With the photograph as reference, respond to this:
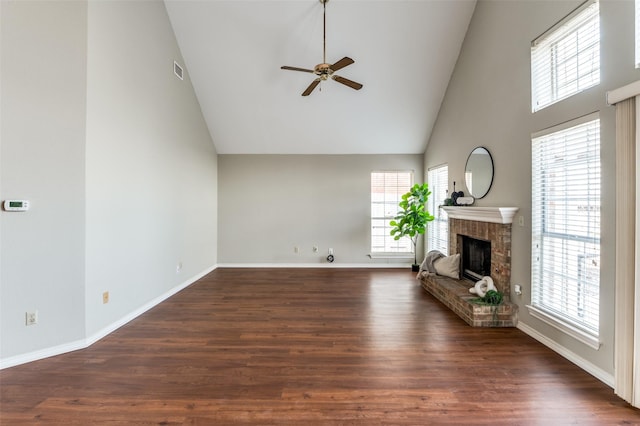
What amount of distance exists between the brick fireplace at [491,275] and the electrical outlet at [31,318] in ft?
14.1

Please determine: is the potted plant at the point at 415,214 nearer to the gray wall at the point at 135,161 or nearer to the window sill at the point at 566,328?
the window sill at the point at 566,328

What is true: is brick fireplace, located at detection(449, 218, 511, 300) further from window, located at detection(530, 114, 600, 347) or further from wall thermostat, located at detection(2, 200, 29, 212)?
wall thermostat, located at detection(2, 200, 29, 212)

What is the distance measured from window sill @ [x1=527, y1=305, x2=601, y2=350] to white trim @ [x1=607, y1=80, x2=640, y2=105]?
71.0 inches

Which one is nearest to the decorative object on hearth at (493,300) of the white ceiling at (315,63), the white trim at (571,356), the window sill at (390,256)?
the white trim at (571,356)

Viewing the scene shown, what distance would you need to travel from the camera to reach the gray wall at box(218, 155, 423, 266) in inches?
242

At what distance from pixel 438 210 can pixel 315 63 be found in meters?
3.55

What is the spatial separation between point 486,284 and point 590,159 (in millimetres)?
1729

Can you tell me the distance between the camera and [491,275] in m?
3.45

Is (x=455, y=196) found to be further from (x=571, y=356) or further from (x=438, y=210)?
(x=571, y=356)

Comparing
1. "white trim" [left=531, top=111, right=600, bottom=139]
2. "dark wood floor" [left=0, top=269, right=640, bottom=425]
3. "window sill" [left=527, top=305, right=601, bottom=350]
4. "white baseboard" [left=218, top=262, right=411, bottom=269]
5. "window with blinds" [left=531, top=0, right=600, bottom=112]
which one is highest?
"window with blinds" [left=531, top=0, right=600, bottom=112]

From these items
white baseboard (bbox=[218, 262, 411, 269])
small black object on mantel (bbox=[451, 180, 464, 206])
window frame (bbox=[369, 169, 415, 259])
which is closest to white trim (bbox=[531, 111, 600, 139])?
small black object on mantel (bbox=[451, 180, 464, 206])

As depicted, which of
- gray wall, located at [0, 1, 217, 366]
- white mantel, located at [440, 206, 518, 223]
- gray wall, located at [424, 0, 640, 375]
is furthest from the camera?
white mantel, located at [440, 206, 518, 223]

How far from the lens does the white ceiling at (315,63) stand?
12.9ft

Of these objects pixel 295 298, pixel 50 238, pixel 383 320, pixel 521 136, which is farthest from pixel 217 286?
pixel 521 136
